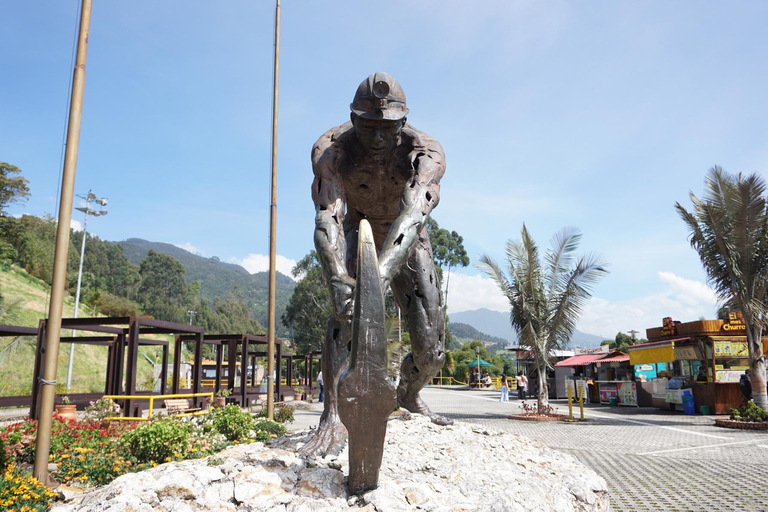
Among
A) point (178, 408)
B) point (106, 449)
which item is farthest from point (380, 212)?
point (178, 408)

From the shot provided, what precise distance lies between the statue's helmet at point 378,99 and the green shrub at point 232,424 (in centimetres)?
527

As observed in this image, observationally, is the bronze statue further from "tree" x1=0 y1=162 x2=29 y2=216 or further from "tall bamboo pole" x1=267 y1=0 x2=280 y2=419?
"tree" x1=0 y1=162 x2=29 y2=216

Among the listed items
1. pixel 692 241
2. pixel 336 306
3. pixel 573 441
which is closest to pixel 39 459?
pixel 336 306

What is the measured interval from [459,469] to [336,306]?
4.35ft

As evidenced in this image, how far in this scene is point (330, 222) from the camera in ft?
11.5

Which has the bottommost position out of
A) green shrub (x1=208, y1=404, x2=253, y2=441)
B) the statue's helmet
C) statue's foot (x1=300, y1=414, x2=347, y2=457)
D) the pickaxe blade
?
green shrub (x1=208, y1=404, x2=253, y2=441)

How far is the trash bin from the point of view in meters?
16.3

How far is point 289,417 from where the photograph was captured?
38.2 feet

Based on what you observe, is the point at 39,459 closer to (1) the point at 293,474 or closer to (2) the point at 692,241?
(1) the point at 293,474

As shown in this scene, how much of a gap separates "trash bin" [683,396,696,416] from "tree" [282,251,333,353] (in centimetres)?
2481

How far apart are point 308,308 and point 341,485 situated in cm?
3993

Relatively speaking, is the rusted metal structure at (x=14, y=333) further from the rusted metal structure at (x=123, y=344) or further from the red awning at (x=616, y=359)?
the red awning at (x=616, y=359)

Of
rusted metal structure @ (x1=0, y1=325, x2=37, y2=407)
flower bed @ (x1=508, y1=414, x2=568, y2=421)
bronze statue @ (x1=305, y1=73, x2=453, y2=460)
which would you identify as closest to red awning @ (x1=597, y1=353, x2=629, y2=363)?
flower bed @ (x1=508, y1=414, x2=568, y2=421)

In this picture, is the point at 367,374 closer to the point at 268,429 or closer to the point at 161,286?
the point at 268,429
